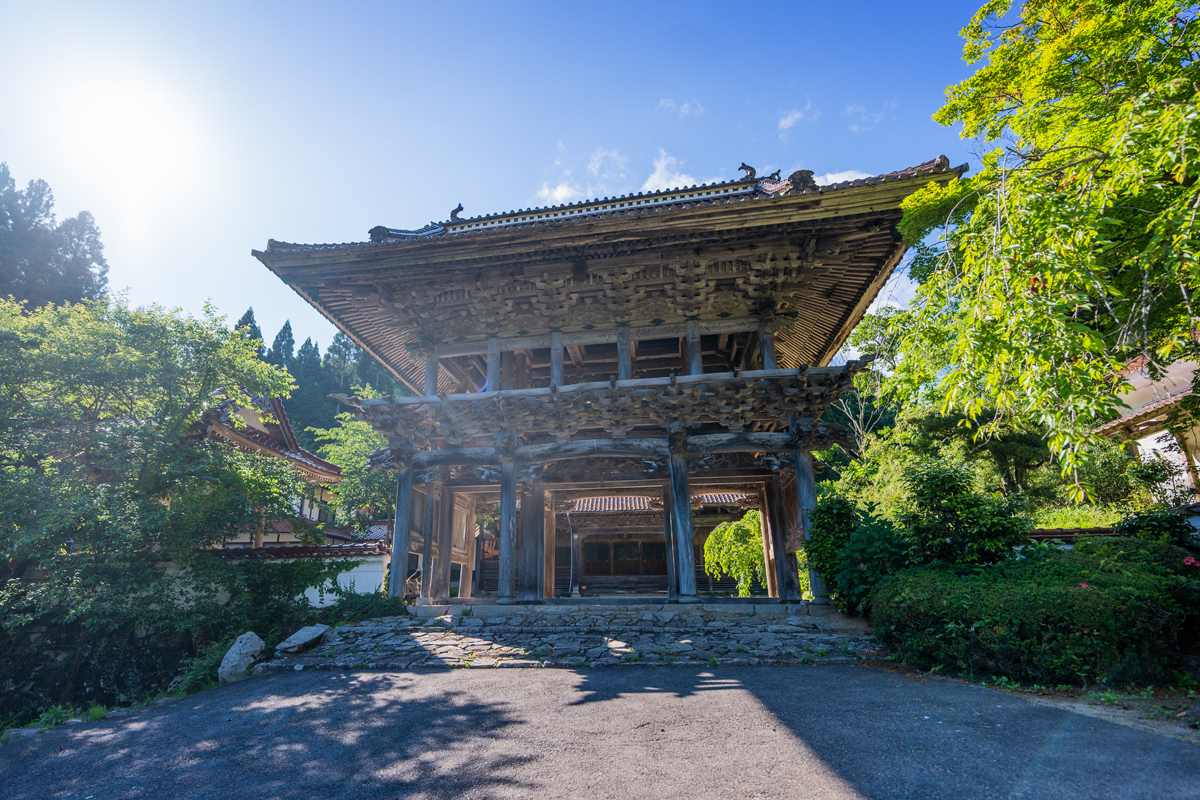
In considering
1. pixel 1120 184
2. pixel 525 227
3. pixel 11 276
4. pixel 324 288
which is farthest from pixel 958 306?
pixel 11 276

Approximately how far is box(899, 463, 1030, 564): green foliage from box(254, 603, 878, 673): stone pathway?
1602 millimetres

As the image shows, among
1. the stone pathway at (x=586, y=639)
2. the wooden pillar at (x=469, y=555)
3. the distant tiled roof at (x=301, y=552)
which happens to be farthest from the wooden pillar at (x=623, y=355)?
the distant tiled roof at (x=301, y=552)

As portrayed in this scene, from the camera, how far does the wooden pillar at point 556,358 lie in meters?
10.3

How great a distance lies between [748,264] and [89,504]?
Answer: 38.3ft

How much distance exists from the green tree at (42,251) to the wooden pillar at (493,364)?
94.9 feet

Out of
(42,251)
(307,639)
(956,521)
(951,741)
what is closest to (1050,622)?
(951,741)

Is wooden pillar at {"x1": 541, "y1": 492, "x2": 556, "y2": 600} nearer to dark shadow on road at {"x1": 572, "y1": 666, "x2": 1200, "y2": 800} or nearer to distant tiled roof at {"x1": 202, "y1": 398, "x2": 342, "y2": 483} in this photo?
distant tiled roof at {"x1": 202, "y1": 398, "x2": 342, "y2": 483}

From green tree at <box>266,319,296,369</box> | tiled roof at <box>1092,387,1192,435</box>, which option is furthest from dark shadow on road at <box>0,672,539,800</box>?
green tree at <box>266,319,296,369</box>

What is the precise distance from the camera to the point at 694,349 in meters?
10.2

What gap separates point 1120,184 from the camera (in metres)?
3.37

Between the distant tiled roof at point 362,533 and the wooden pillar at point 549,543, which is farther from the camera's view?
the distant tiled roof at point 362,533

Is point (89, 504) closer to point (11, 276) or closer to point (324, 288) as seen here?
point (324, 288)

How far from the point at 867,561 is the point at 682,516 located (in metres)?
3.00

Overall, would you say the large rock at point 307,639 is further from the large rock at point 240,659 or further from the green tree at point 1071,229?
the green tree at point 1071,229
